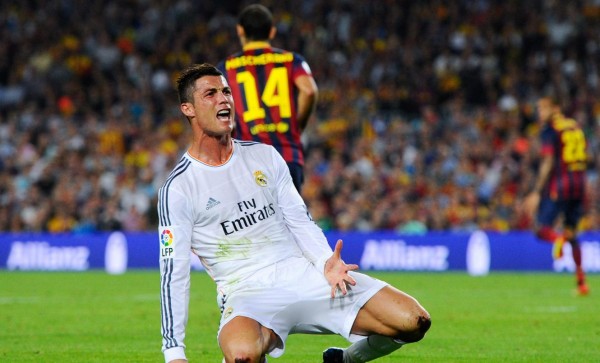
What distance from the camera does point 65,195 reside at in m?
22.8

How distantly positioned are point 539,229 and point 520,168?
651 centimetres

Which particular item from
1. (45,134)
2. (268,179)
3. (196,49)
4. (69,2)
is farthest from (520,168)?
(268,179)

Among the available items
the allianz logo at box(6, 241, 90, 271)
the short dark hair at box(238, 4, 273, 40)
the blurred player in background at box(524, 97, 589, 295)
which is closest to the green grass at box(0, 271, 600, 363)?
the blurred player in background at box(524, 97, 589, 295)

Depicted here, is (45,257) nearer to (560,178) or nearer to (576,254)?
(560,178)

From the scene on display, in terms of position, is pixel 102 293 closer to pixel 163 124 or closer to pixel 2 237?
pixel 2 237

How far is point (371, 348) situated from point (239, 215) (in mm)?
1059

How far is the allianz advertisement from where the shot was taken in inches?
760

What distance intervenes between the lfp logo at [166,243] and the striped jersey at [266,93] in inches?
130

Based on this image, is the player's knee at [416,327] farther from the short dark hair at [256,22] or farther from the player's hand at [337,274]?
the short dark hair at [256,22]

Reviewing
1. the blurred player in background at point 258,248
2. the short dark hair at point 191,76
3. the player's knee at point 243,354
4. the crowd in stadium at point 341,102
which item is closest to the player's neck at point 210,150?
the blurred player in background at point 258,248

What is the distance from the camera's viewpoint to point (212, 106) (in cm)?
627

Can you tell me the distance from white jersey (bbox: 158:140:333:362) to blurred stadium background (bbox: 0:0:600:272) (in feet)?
43.7

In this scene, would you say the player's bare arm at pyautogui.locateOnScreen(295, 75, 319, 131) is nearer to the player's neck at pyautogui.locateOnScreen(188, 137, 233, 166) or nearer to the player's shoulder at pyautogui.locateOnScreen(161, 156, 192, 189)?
the player's neck at pyautogui.locateOnScreen(188, 137, 233, 166)

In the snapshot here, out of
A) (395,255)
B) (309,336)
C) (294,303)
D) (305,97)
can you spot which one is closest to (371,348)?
(294,303)
